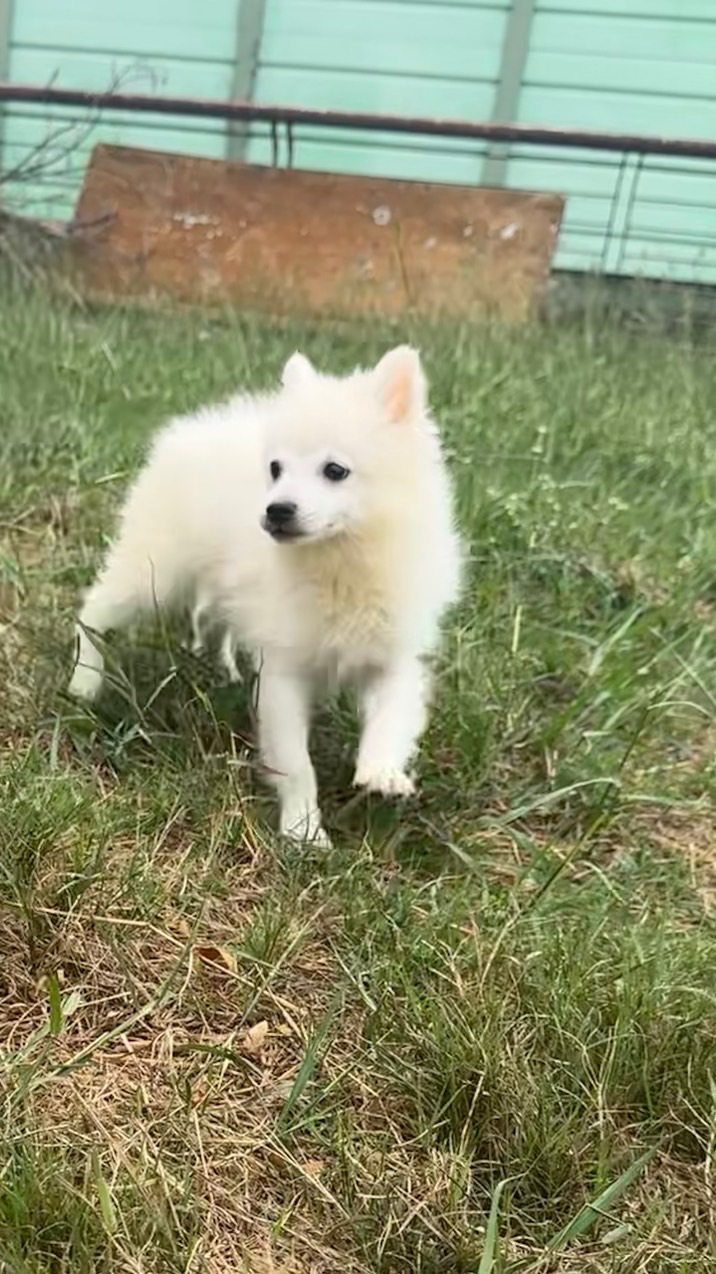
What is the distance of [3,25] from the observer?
884 centimetres

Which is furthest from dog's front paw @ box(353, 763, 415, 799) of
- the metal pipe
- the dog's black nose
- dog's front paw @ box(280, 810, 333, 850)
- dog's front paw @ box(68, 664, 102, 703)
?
the metal pipe

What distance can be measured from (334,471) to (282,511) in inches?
5.5

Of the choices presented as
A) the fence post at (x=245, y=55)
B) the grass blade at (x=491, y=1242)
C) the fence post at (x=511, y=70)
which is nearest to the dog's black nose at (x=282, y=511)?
the grass blade at (x=491, y=1242)

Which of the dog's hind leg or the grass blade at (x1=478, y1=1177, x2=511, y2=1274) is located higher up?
the grass blade at (x1=478, y1=1177, x2=511, y2=1274)

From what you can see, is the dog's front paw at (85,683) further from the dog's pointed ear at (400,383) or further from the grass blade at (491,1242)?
the grass blade at (491,1242)

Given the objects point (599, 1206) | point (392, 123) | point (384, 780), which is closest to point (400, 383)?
point (384, 780)

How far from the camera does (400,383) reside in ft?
7.29

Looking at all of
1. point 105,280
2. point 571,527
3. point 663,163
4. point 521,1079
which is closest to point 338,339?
point 105,280

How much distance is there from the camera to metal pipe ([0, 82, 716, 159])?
22.1ft

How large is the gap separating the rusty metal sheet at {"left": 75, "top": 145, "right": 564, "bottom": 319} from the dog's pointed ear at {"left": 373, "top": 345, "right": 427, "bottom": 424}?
4.42 metres

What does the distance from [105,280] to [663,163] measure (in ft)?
11.8

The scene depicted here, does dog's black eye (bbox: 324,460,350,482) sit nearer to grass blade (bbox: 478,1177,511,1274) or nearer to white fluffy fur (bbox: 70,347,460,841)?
white fluffy fur (bbox: 70,347,460,841)

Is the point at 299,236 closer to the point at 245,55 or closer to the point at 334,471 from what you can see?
the point at 245,55

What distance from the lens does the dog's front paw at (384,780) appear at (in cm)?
220
